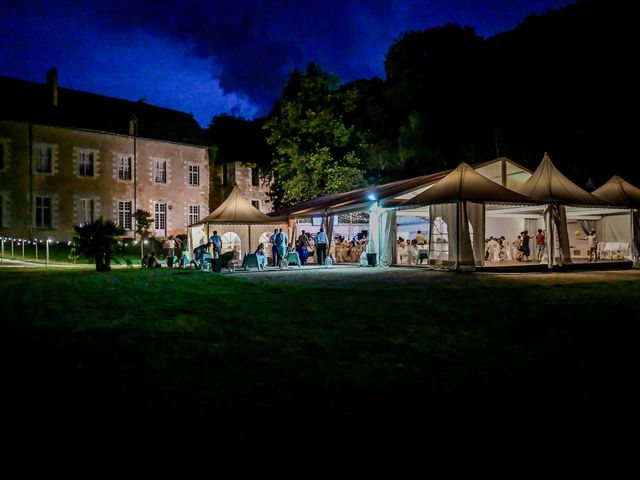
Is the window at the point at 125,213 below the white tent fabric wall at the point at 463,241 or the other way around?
the other way around

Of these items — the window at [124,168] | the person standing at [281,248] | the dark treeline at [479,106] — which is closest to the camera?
the person standing at [281,248]

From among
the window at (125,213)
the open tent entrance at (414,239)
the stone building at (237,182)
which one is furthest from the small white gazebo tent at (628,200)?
the window at (125,213)

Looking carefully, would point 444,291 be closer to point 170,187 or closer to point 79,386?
point 79,386

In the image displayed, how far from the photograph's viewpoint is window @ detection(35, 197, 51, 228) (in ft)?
83.6

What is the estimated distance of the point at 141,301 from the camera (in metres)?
7.26

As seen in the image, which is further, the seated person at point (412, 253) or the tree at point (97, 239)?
the seated person at point (412, 253)

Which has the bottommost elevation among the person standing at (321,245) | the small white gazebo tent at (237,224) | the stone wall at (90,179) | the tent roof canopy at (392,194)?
the person standing at (321,245)

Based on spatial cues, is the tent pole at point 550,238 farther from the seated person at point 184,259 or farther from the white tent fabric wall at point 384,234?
the seated person at point 184,259

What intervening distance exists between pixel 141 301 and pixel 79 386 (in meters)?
4.05

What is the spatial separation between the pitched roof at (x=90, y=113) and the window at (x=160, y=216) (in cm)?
355

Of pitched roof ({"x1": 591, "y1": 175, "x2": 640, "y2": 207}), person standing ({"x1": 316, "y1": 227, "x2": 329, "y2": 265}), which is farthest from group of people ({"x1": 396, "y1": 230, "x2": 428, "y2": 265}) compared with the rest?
pitched roof ({"x1": 591, "y1": 175, "x2": 640, "y2": 207})

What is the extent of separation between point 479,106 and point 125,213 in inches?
735

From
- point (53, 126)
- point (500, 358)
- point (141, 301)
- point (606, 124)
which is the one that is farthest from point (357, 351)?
point (53, 126)

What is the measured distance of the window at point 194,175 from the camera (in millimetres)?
30828
